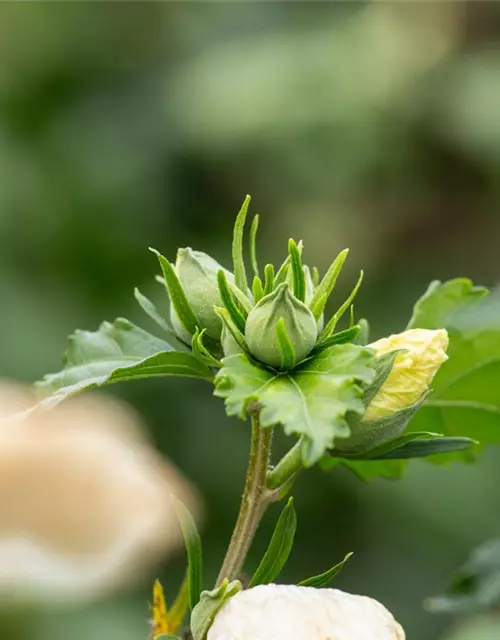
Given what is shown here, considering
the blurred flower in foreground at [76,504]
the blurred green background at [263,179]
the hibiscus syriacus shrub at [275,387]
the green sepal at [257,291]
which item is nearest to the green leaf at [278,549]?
the hibiscus syriacus shrub at [275,387]

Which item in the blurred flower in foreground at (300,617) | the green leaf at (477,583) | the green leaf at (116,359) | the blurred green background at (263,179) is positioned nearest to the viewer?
the blurred flower in foreground at (300,617)

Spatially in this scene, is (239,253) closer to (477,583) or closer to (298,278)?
(298,278)

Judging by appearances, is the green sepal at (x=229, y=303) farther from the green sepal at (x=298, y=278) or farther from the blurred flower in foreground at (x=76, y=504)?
the blurred flower in foreground at (x=76, y=504)

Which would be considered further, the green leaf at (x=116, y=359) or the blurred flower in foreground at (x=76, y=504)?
the blurred flower in foreground at (x=76, y=504)

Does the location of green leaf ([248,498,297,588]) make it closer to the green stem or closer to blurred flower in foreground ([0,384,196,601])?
the green stem

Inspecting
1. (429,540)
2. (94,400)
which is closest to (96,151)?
(94,400)

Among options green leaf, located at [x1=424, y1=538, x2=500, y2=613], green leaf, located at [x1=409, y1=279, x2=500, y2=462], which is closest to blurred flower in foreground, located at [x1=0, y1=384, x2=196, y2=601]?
green leaf, located at [x1=424, y1=538, x2=500, y2=613]
